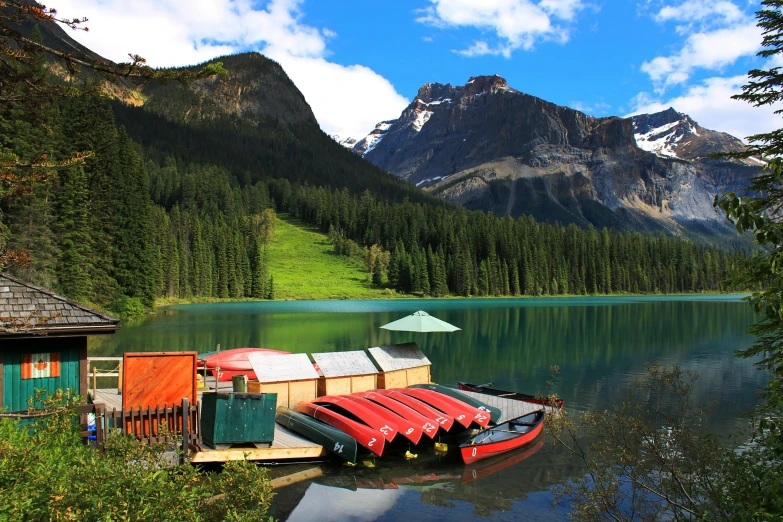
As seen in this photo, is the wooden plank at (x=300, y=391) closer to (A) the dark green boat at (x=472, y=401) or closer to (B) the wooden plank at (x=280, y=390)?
(B) the wooden plank at (x=280, y=390)

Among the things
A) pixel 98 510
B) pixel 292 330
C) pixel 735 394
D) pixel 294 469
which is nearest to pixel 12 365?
pixel 294 469

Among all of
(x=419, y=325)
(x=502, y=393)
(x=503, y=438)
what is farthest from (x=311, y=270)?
(x=503, y=438)

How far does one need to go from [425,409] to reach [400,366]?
4808 mm

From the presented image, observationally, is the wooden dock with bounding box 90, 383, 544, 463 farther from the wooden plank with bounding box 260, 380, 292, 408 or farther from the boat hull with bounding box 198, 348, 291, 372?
the boat hull with bounding box 198, 348, 291, 372

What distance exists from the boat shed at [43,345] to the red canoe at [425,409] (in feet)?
32.8

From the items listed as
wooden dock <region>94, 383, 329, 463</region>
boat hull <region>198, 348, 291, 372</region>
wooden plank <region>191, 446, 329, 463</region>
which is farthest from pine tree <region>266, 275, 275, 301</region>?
wooden plank <region>191, 446, 329, 463</region>

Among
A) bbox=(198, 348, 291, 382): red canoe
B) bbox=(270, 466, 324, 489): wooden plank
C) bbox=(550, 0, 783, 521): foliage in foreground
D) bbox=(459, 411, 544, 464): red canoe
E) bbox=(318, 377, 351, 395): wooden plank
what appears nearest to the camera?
bbox=(550, 0, 783, 521): foliage in foreground

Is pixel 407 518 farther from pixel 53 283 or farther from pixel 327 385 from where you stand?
pixel 53 283

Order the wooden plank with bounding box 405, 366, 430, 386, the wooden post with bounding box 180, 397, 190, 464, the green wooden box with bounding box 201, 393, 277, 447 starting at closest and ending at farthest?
1. the wooden post with bounding box 180, 397, 190, 464
2. the green wooden box with bounding box 201, 393, 277, 447
3. the wooden plank with bounding box 405, 366, 430, 386

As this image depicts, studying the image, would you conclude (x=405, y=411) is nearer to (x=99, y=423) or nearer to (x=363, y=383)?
(x=363, y=383)

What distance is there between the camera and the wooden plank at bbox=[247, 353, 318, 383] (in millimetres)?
20734

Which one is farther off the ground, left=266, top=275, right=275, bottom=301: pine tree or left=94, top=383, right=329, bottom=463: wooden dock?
left=94, top=383, right=329, bottom=463: wooden dock

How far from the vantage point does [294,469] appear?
16.7m

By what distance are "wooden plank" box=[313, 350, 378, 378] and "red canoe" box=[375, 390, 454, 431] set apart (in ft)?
5.58
